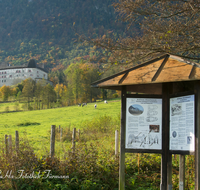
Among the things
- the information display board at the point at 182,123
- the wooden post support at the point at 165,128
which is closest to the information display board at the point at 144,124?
the wooden post support at the point at 165,128

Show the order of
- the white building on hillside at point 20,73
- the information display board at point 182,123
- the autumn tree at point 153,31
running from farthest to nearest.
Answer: the white building on hillside at point 20,73, the autumn tree at point 153,31, the information display board at point 182,123

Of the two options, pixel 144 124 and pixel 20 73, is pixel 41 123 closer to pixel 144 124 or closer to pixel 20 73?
pixel 144 124

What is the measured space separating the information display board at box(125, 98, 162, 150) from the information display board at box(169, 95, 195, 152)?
0.91 ft

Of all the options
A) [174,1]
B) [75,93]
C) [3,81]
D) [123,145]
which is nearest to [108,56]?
[174,1]

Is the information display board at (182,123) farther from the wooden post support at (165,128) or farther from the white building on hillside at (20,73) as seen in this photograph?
the white building on hillside at (20,73)

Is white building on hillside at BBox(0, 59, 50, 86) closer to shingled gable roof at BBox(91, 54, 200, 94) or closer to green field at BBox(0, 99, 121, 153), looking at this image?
green field at BBox(0, 99, 121, 153)

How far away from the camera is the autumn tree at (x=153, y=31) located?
22.4 feet

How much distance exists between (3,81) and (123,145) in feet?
462

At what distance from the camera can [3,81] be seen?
132 m

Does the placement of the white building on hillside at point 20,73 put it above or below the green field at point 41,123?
above

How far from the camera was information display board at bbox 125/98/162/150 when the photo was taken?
466cm

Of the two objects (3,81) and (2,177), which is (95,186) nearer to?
(2,177)

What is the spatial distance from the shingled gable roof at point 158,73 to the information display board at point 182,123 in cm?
50

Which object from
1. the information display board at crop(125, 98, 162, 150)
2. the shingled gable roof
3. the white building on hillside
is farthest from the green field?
the white building on hillside
